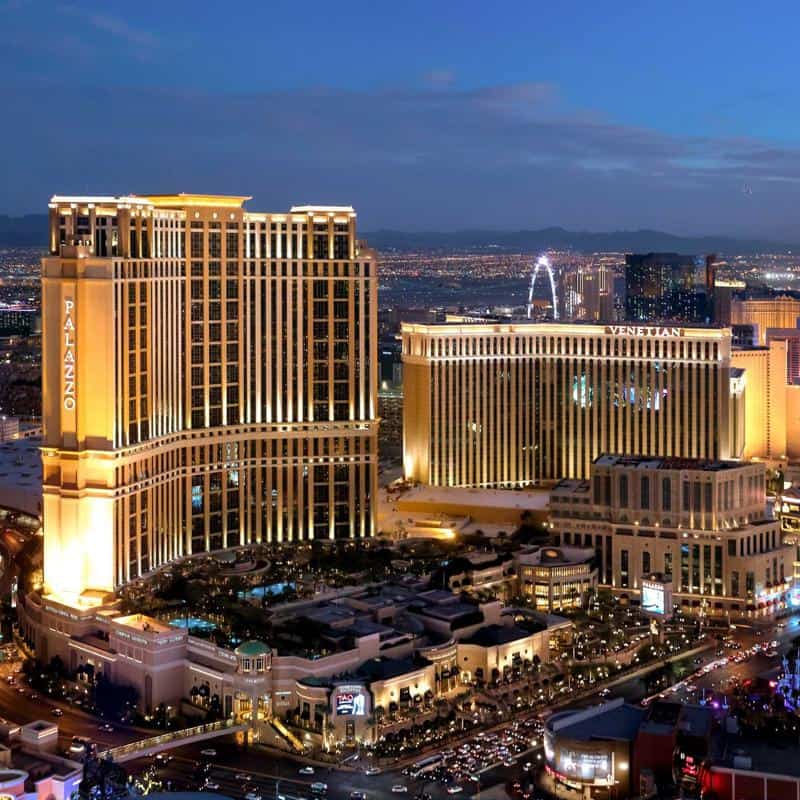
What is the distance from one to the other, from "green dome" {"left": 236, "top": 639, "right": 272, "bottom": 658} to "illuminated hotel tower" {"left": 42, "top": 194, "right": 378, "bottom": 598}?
447 inches

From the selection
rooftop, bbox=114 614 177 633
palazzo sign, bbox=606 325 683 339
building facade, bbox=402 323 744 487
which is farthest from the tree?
palazzo sign, bbox=606 325 683 339

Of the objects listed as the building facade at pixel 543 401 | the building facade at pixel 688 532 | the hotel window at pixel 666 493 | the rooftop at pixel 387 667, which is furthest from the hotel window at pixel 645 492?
the rooftop at pixel 387 667

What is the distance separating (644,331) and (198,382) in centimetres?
2507

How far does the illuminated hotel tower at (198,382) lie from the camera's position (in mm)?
58094

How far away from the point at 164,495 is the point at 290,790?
75.0 ft

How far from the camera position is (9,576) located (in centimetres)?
6588

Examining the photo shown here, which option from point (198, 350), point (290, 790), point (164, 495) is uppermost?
point (198, 350)

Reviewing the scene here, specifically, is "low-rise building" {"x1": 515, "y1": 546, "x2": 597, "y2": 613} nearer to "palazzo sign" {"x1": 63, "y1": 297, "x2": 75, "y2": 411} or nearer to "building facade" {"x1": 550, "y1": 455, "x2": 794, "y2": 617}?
"building facade" {"x1": 550, "y1": 455, "x2": 794, "y2": 617}

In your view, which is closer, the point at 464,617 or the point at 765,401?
the point at 464,617

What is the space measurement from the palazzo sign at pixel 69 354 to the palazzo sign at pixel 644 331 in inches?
1244

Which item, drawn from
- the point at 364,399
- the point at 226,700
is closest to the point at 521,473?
the point at 364,399

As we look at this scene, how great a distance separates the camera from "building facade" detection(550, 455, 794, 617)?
2446 inches

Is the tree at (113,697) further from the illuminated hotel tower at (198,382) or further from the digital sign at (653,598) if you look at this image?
the digital sign at (653,598)

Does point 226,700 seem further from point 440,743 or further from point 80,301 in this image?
point 80,301
